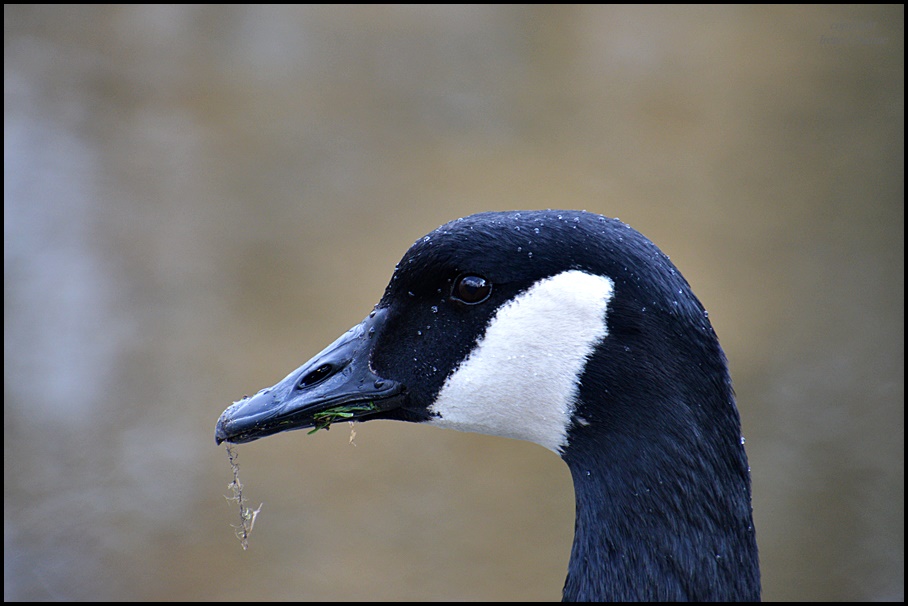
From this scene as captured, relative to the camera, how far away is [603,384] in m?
1.70

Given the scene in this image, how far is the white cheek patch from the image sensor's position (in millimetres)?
1696

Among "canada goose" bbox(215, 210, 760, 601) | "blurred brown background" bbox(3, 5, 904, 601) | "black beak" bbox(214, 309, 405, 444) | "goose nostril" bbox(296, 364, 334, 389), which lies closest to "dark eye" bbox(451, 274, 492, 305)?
"canada goose" bbox(215, 210, 760, 601)

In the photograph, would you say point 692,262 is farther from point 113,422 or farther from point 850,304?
point 113,422

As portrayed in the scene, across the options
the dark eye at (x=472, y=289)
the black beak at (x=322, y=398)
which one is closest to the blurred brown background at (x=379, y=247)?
the black beak at (x=322, y=398)

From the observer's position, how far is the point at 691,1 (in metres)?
7.52

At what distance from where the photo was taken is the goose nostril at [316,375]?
1885mm

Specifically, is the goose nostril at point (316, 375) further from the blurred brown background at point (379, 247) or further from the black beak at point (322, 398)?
the blurred brown background at point (379, 247)

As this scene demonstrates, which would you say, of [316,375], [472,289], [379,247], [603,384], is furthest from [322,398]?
[379,247]

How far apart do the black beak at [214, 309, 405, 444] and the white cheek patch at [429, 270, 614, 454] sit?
0.12 m

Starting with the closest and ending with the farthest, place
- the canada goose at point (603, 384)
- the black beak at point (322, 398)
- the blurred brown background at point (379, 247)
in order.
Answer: the canada goose at point (603, 384) → the black beak at point (322, 398) → the blurred brown background at point (379, 247)

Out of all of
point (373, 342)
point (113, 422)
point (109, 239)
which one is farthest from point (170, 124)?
point (373, 342)

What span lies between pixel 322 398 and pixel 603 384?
55 centimetres

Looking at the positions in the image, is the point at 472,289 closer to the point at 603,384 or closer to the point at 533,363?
the point at 533,363

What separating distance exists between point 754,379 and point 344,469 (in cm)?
211
